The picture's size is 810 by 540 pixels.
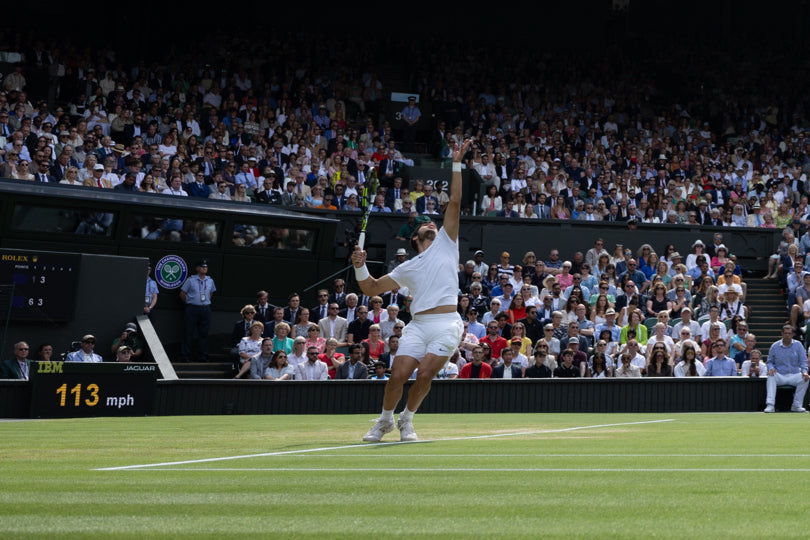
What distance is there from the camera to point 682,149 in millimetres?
33406

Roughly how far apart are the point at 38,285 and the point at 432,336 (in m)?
11.0

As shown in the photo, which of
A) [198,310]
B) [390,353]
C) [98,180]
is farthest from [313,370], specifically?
[98,180]

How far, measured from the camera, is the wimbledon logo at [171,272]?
71.7ft

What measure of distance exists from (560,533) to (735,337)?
17.7 m

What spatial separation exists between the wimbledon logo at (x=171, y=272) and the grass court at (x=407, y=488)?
12.8m

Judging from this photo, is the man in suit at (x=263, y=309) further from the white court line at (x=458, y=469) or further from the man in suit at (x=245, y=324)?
the white court line at (x=458, y=469)

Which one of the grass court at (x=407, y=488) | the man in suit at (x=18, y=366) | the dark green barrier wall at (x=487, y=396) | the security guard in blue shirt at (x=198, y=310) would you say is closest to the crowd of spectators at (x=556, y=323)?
the dark green barrier wall at (x=487, y=396)

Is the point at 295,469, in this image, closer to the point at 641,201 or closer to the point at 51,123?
the point at 51,123

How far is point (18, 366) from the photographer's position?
1659 cm

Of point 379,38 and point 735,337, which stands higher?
point 379,38

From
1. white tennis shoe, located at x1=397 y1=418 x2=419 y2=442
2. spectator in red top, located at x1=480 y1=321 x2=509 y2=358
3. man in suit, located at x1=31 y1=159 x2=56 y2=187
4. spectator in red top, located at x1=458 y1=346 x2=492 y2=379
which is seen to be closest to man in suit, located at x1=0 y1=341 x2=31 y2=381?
man in suit, located at x1=31 y1=159 x2=56 y2=187

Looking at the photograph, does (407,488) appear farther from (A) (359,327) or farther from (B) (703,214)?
(B) (703,214)

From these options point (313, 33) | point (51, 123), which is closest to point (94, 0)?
point (313, 33)

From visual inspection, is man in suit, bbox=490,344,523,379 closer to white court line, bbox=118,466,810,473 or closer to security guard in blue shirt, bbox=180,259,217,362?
security guard in blue shirt, bbox=180,259,217,362
